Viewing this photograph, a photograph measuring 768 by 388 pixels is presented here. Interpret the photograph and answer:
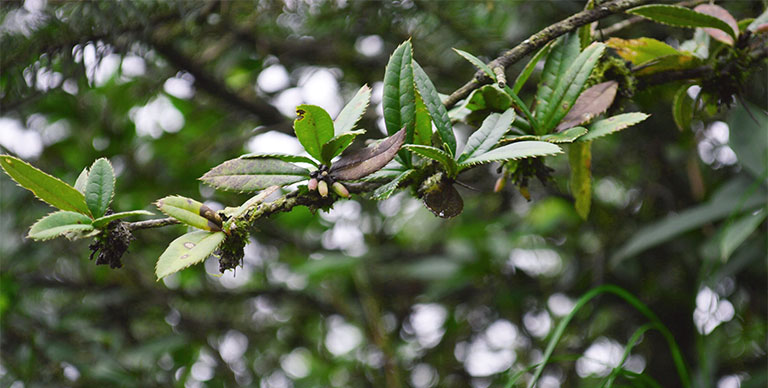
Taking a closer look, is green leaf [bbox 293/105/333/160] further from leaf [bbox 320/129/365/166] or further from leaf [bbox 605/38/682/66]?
leaf [bbox 605/38/682/66]

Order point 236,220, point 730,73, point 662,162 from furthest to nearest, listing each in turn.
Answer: point 662,162 → point 730,73 → point 236,220

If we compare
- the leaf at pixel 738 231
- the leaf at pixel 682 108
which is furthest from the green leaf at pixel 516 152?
the leaf at pixel 738 231

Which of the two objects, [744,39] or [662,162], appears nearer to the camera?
[744,39]

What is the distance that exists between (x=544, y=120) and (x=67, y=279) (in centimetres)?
100

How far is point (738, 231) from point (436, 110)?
0.55m

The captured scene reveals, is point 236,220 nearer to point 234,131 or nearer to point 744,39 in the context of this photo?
point 744,39

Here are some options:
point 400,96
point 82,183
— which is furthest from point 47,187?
point 400,96

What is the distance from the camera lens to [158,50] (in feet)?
2.57

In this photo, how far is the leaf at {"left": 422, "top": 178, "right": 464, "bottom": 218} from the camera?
37cm

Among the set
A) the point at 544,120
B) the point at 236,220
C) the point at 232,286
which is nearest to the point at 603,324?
the point at 232,286

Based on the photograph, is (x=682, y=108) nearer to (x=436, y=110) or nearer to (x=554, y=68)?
(x=554, y=68)

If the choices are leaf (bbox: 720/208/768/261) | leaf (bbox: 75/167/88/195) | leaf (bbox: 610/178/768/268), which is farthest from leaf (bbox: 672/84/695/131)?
leaf (bbox: 75/167/88/195)

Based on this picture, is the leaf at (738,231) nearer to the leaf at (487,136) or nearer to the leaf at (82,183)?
the leaf at (487,136)

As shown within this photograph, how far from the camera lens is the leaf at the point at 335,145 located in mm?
368
